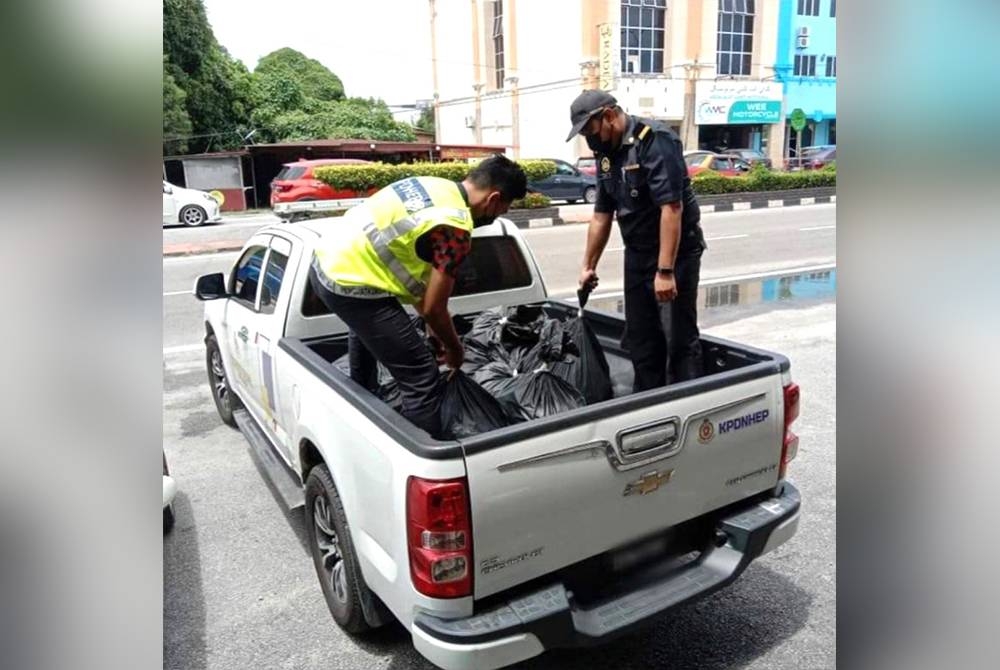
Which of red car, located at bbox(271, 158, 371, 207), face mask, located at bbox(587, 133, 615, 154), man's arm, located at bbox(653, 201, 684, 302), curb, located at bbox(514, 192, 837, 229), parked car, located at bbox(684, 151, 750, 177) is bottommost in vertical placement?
man's arm, located at bbox(653, 201, 684, 302)

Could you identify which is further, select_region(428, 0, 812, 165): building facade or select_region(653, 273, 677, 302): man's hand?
select_region(428, 0, 812, 165): building facade

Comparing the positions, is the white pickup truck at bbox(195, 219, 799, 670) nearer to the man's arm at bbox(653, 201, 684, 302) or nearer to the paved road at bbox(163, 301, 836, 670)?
the paved road at bbox(163, 301, 836, 670)

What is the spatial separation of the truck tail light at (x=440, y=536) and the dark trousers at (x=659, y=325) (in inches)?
68.7

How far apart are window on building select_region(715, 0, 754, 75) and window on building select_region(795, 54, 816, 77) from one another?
108 inches

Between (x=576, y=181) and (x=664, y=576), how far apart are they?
22.1 metres

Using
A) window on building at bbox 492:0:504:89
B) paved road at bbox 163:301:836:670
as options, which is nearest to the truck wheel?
paved road at bbox 163:301:836:670

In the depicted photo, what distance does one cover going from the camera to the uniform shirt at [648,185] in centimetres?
369

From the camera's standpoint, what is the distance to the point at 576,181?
23812mm

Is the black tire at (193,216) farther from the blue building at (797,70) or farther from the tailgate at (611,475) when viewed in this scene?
the blue building at (797,70)

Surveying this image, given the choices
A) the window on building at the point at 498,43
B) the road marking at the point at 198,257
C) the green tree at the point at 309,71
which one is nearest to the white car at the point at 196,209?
the road marking at the point at 198,257

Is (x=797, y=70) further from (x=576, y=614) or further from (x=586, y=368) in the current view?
(x=576, y=614)

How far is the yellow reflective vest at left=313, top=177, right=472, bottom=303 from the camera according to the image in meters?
2.76

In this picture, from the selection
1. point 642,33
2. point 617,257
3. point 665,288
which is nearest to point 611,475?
point 665,288
